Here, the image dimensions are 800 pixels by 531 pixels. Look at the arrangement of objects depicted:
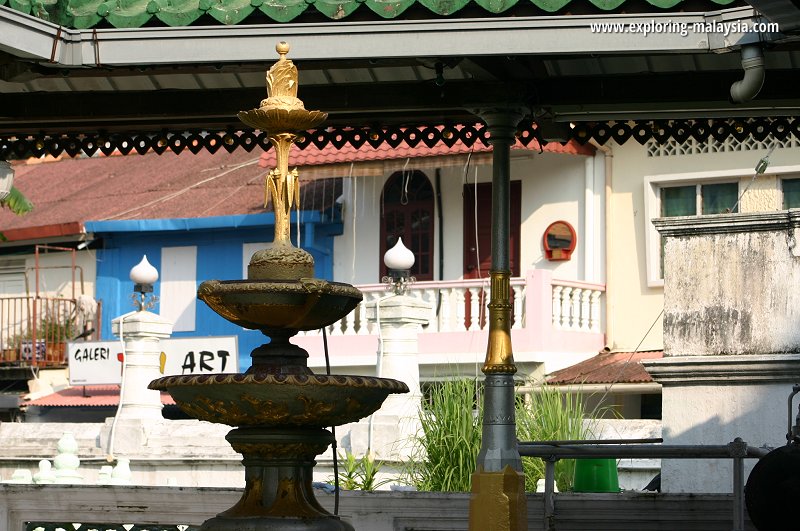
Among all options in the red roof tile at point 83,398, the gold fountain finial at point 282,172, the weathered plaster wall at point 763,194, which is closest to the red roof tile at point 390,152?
the weathered plaster wall at point 763,194

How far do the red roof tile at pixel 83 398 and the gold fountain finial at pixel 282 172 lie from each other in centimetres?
2077

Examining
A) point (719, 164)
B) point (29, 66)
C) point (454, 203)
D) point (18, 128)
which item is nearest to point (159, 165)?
point (454, 203)

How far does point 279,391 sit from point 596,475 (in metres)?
4.53

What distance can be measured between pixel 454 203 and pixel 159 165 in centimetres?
935

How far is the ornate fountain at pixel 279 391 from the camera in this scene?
17.9 feet

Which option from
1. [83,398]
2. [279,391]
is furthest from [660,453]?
[83,398]

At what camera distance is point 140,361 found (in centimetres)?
1777

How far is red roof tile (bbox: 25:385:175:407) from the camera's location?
87.2ft

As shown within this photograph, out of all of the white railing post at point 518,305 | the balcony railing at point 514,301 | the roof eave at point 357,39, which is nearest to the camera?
the roof eave at point 357,39

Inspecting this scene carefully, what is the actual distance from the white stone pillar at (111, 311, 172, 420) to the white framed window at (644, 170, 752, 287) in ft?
28.7

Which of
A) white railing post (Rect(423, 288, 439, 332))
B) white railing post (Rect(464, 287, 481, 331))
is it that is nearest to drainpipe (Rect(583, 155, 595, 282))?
white railing post (Rect(464, 287, 481, 331))

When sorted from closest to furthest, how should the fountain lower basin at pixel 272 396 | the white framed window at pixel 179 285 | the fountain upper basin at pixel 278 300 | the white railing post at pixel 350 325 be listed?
1. the fountain lower basin at pixel 272 396
2. the fountain upper basin at pixel 278 300
3. the white railing post at pixel 350 325
4. the white framed window at pixel 179 285

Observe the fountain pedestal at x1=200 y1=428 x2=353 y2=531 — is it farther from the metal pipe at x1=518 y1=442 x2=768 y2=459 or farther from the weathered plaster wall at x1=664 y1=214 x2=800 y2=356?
the weathered plaster wall at x1=664 y1=214 x2=800 y2=356

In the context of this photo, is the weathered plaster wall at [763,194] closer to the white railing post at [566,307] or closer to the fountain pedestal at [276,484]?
the white railing post at [566,307]
